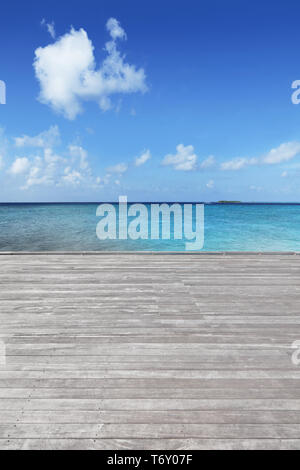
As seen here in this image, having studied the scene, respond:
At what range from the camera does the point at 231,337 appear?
7.94ft

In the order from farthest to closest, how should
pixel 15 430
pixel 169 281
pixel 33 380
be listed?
pixel 169 281 → pixel 33 380 → pixel 15 430

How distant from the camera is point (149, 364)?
2.01m

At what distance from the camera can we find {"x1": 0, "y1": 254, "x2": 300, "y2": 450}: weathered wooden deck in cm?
146

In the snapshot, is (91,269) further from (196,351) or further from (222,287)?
(196,351)

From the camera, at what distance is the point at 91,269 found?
4652mm

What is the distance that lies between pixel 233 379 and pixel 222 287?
1.92m

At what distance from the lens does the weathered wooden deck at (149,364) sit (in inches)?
57.5

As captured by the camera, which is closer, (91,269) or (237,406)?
(237,406)
